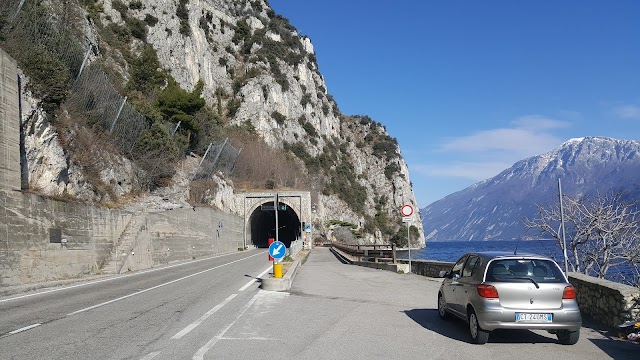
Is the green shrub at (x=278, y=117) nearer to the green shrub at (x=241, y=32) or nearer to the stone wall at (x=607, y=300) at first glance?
the green shrub at (x=241, y=32)

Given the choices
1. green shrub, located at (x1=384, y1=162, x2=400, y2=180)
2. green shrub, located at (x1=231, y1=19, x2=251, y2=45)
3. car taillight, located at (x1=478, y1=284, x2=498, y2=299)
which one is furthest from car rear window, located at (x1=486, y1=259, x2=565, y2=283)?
green shrub, located at (x1=384, y1=162, x2=400, y2=180)

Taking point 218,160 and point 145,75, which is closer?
point 145,75

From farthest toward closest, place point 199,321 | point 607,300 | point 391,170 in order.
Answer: point 391,170 < point 199,321 < point 607,300

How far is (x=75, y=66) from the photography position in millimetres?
33094

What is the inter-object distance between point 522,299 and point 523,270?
609 mm

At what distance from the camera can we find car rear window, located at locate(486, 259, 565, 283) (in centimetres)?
820

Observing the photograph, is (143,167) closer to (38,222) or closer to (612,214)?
(38,222)

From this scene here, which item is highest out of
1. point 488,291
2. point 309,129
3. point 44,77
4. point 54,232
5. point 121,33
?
point 121,33

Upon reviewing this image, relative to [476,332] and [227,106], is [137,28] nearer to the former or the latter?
[227,106]

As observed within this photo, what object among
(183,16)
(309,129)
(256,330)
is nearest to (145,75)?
(183,16)

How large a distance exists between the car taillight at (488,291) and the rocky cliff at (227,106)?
2146cm

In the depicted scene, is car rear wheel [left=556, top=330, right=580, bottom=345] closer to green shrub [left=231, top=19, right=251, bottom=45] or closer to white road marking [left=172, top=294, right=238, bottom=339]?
white road marking [left=172, top=294, right=238, bottom=339]

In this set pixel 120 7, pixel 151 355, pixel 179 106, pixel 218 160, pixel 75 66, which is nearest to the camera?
pixel 151 355

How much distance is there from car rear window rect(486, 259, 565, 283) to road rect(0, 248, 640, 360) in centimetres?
105
